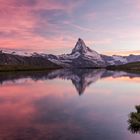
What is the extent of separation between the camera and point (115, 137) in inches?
1337

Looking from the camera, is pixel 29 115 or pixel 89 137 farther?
pixel 29 115

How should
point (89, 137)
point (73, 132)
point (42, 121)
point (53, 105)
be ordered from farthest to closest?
point (53, 105) < point (42, 121) < point (73, 132) < point (89, 137)

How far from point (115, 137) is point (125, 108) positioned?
22.3 m

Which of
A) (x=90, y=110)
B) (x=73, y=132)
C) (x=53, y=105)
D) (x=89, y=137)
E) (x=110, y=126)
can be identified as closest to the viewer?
(x=89, y=137)

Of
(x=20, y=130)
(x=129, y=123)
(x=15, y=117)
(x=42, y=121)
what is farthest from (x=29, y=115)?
(x=129, y=123)

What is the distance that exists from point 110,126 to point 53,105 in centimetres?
2149

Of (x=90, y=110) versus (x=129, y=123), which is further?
(x=90, y=110)

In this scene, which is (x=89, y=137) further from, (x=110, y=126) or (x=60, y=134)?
(x=110, y=126)

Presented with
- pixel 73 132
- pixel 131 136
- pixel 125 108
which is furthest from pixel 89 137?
pixel 125 108

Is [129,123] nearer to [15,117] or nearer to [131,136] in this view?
[131,136]

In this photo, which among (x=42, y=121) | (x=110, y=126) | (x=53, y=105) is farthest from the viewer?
(x=53, y=105)

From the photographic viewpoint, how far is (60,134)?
113 feet

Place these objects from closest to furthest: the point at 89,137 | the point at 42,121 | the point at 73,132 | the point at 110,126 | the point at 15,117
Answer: the point at 89,137 < the point at 73,132 < the point at 110,126 < the point at 42,121 < the point at 15,117

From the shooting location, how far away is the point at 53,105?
59094mm
